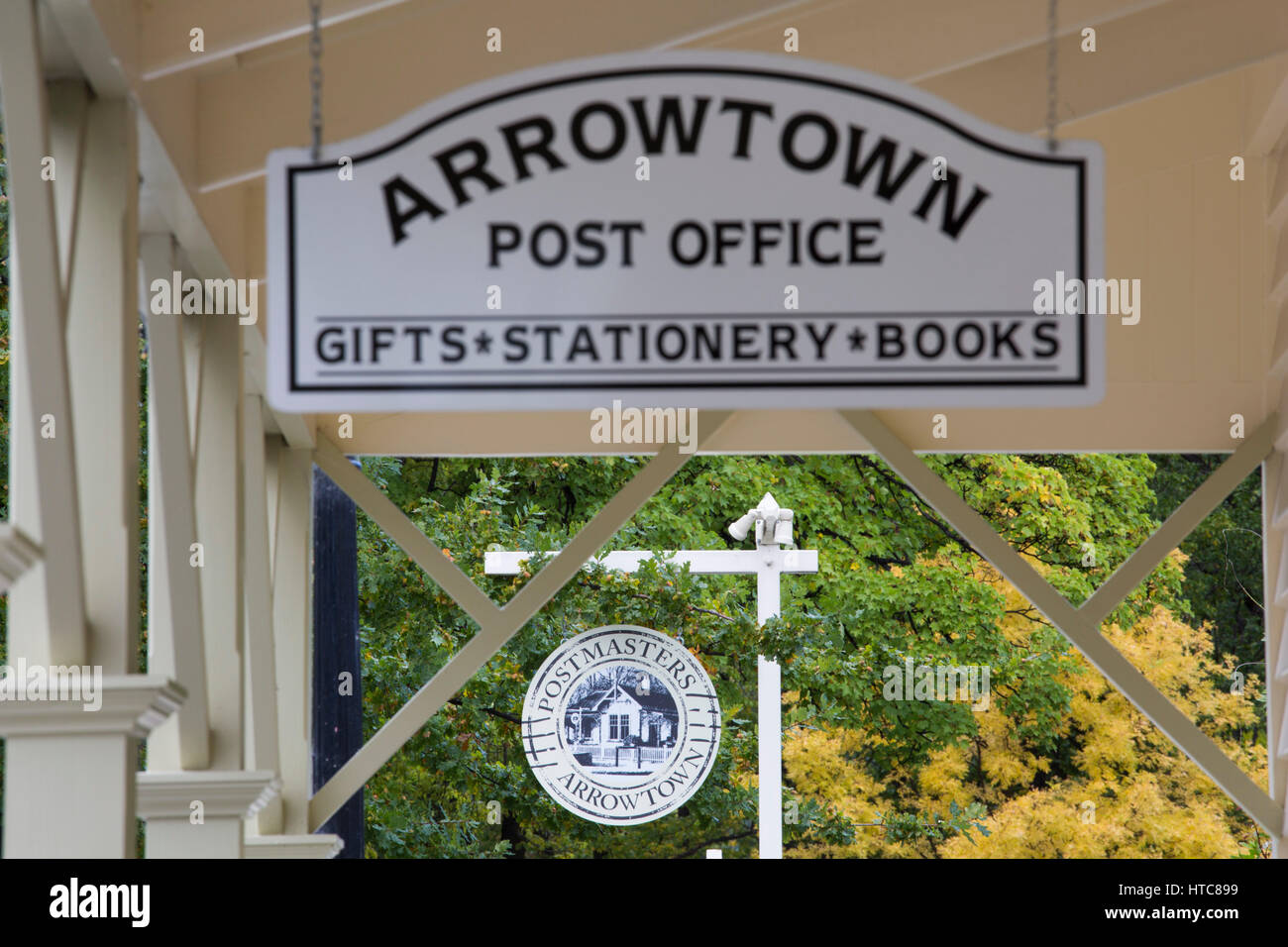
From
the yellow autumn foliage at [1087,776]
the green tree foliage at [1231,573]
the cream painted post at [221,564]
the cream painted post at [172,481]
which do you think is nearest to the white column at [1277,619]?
the cream painted post at [221,564]

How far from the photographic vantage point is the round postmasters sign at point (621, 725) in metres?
10.1

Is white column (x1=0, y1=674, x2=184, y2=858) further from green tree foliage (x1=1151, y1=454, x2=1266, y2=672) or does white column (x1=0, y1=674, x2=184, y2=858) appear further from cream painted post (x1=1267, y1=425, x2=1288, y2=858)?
green tree foliage (x1=1151, y1=454, x2=1266, y2=672)

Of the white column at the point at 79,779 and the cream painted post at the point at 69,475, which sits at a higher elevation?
the cream painted post at the point at 69,475

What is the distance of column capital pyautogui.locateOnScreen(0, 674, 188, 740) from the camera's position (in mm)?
3250

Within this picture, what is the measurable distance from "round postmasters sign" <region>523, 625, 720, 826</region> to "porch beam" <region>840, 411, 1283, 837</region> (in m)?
2.97

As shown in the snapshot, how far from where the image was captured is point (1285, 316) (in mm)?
7180

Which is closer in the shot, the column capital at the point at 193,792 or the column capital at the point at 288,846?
the column capital at the point at 193,792

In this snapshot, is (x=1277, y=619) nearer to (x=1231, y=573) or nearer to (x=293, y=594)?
(x=293, y=594)

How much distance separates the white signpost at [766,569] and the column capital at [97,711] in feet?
22.9

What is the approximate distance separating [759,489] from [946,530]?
193cm

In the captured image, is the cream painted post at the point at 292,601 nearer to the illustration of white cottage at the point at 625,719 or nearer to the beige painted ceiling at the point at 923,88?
the beige painted ceiling at the point at 923,88

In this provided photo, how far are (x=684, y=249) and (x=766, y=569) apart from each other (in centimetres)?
797
